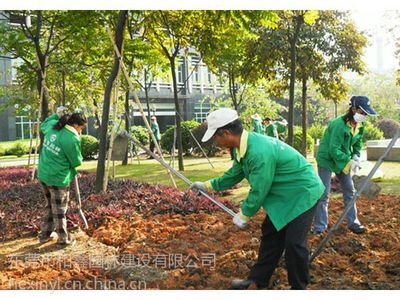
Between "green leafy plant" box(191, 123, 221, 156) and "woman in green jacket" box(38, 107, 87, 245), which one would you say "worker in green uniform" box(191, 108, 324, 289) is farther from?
"green leafy plant" box(191, 123, 221, 156)

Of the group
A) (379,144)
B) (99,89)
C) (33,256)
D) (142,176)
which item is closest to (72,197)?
(33,256)

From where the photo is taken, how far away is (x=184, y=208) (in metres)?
5.41

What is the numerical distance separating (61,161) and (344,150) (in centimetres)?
245

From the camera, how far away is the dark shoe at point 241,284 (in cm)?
331

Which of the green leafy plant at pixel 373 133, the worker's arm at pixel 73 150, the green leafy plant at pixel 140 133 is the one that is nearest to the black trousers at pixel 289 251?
the worker's arm at pixel 73 150

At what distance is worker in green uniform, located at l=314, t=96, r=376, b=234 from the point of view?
4238 millimetres

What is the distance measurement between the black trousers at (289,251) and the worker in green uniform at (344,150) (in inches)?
54.1

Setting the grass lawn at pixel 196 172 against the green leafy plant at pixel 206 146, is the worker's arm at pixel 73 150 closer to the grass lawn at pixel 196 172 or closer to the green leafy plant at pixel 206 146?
the grass lawn at pixel 196 172

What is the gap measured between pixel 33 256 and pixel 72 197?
2107 mm

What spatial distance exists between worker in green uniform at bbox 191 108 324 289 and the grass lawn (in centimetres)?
346

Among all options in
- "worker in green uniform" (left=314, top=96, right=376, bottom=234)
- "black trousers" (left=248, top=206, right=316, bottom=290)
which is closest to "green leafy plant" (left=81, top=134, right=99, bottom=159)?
"worker in green uniform" (left=314, top=96, right=376, bottom=234)

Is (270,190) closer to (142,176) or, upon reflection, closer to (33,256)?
(33,256)

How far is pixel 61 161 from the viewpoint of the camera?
14.4 ft

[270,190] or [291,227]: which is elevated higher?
[270,190]
